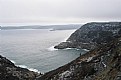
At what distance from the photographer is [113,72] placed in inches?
1241

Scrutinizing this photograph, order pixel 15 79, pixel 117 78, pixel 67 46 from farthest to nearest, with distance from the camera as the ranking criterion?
pixel 67 46 < pixel 15 79 < pixel 117 78

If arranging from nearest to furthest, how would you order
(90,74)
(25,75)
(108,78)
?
(108,78)
(90,74)
(25,75)

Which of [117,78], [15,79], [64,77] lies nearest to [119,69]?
[117,78]

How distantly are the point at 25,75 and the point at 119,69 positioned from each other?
46360 mm

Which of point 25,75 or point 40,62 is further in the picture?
point 40,62

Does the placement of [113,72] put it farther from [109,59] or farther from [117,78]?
[109,59]

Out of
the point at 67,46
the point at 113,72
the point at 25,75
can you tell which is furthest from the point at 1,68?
the point at 67,46

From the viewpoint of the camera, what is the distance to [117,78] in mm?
27500

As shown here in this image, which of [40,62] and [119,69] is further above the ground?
[119,69]

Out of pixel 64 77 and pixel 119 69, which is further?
pixel 64 77

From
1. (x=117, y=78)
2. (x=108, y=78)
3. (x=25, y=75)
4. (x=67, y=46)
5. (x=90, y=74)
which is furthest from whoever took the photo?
(x=67, y=46)

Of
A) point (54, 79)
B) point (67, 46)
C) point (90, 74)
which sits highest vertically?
point (90, 74)

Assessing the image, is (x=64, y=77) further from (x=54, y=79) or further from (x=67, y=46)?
(x=67, y=46)

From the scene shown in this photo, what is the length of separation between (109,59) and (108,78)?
10.0 metres
